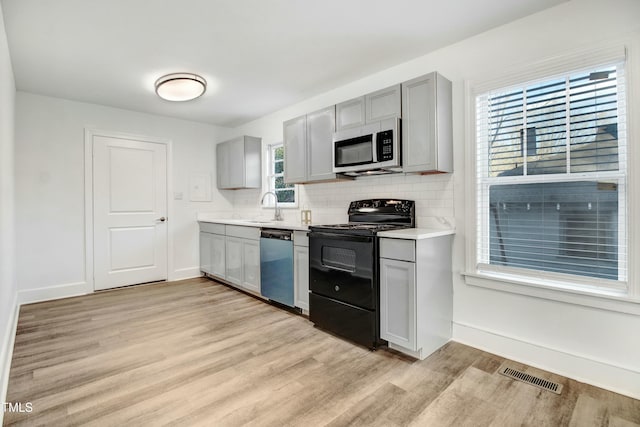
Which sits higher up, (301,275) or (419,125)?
(419,125)

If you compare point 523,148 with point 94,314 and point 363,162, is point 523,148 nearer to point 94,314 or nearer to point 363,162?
point 363,162

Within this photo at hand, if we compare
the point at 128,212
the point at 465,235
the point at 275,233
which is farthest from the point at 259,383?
the point at 128,212

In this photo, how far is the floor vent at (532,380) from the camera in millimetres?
1980

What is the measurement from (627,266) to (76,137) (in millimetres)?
5577

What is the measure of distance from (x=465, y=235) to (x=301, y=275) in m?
1.56

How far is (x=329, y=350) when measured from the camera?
8.20ft

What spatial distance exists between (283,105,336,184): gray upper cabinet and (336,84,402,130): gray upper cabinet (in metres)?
0.14

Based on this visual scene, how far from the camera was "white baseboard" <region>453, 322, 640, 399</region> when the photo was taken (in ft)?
6.36

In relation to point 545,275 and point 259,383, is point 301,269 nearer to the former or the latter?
point 259,383

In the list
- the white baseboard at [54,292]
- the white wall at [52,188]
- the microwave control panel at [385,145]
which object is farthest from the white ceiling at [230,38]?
the white baseboard at [54,292]

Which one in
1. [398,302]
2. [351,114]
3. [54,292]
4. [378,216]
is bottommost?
[54,292]

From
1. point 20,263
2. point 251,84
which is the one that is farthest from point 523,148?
point 20,263

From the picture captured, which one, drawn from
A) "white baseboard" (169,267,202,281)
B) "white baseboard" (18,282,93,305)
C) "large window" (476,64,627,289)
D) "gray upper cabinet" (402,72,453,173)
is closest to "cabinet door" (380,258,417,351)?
"large window" (476,64,627,289)

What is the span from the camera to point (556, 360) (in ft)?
7.13
